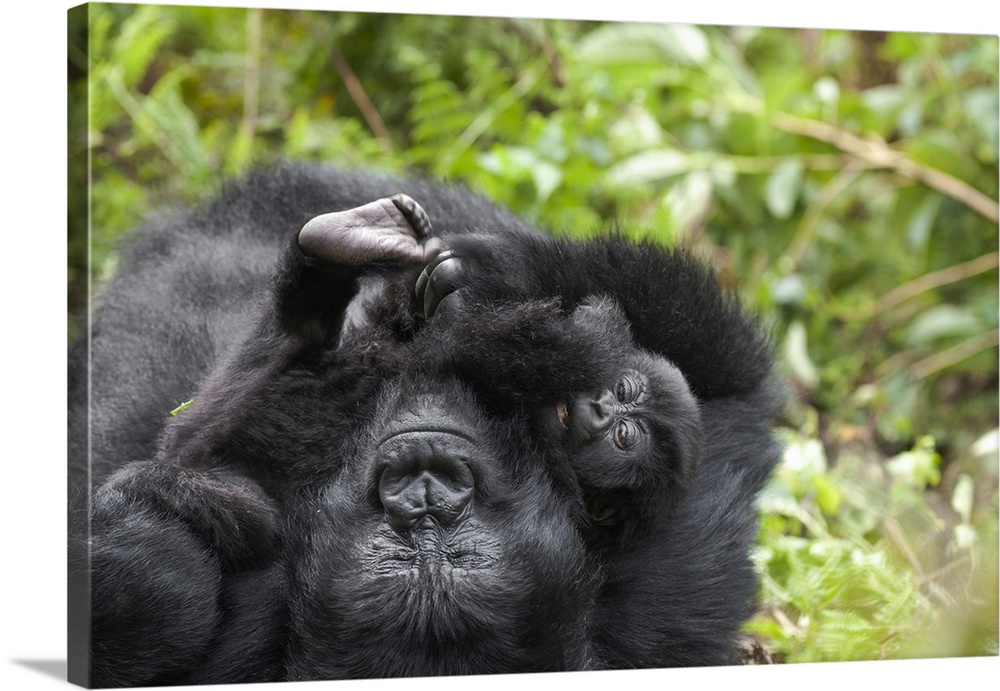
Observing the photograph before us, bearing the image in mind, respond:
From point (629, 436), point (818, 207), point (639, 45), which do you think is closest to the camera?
point (629, 436)

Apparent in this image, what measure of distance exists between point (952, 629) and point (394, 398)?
1695 millimetres

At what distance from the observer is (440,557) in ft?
7.16

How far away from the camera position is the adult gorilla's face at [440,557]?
219cm

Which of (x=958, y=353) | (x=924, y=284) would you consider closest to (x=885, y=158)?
(x=924, y=284)

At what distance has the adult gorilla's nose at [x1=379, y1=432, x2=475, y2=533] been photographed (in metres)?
2.22

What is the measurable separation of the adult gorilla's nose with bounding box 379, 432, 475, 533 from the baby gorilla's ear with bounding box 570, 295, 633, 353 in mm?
349

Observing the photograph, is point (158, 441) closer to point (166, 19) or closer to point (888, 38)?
point (166, 19)

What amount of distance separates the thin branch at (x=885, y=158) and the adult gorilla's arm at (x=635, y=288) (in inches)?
76.6

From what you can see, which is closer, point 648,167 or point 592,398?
point 592,398

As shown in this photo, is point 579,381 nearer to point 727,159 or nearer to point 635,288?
point 635,288

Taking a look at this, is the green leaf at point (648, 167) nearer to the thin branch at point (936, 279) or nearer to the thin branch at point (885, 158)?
the thin branch at point (885, 158)

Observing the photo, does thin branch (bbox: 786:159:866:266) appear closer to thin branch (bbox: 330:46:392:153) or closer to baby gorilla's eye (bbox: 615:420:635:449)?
thin branch (bbox: 330:46:392:153)

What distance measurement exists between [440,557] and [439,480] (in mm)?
145

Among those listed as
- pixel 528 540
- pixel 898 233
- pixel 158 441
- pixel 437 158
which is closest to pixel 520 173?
pixel 437 158
